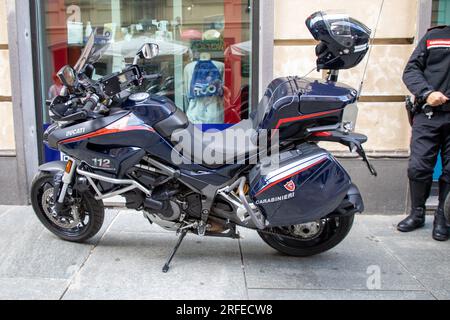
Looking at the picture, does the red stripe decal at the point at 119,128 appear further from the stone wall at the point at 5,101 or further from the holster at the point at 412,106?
the holster at the point at 412,106

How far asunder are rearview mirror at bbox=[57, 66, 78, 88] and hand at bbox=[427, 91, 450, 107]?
2918 millimetres

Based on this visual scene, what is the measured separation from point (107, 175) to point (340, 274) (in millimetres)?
1868

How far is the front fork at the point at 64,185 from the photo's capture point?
3.52 meters

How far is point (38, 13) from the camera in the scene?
505 cm

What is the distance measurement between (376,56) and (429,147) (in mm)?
1105

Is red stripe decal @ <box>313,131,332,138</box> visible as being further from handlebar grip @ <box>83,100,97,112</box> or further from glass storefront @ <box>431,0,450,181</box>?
glass storefront @ <box>431,0,450,181</box>

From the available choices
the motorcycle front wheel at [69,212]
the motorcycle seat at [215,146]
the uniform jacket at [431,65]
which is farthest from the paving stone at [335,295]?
the uniform jacket at [431,65]

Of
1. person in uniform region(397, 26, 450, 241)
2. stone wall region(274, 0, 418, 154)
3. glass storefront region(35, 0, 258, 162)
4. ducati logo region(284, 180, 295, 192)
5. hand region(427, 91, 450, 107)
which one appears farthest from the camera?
glass storefront region(35, 0, 258, 162)

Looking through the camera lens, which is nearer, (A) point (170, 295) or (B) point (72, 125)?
(A) point (170, 295)

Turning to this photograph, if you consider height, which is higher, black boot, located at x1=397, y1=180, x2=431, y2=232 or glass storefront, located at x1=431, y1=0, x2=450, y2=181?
glass storefront, located at x1=431, y1=0, x2=450, y2=181

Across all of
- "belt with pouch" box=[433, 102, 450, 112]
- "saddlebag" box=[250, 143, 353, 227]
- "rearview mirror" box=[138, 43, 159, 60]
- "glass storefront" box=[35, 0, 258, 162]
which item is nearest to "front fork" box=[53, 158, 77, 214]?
"rearview mirror" box=[138, 43, 159, 60]

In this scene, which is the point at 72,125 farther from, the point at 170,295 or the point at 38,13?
the point at 38,13

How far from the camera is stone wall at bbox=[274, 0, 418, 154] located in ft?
15.0
